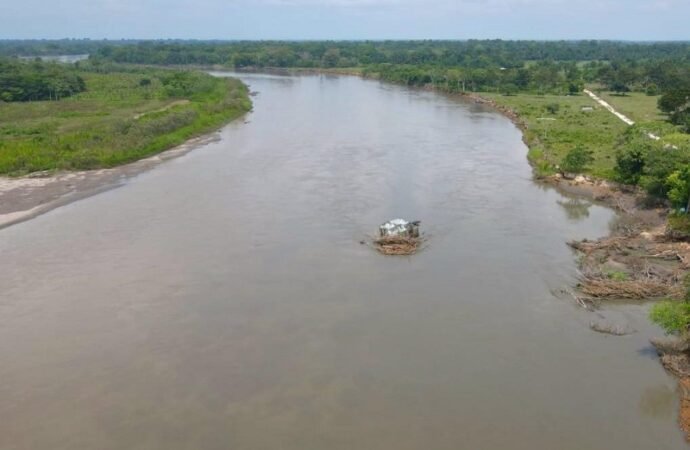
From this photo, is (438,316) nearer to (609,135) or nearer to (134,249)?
(134,249)

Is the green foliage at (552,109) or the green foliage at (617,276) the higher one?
the green foliage at (552,109)

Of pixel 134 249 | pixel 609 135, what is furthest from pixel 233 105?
pixel 134 249

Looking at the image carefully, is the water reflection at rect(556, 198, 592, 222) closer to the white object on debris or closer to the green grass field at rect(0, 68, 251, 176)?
the white object on debris

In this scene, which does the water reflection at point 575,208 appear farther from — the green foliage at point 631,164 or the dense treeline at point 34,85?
the dense treeline at point 34,85

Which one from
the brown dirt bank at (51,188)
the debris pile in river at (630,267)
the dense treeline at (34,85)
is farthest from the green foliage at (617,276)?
the dense treeline at (34,85)

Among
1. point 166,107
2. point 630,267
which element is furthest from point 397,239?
point 166,107
